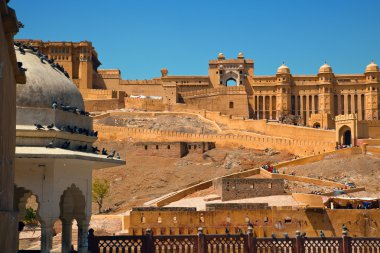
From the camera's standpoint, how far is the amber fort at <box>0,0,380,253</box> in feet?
38.7

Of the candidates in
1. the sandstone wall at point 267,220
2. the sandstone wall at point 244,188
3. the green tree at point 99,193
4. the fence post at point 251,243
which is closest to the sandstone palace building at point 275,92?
the green tree at point 99,193

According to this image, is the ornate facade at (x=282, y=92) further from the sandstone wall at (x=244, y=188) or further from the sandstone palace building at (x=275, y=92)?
the sandstone wall at (x=244, y=188)

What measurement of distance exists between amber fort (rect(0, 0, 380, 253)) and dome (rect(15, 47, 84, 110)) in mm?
28

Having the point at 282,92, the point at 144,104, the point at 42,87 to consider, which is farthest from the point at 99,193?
the point at 282,92

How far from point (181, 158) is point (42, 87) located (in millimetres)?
37759

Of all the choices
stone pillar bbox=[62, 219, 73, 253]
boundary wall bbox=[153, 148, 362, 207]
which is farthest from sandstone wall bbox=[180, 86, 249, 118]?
stone pillar bbox=[62, 219, 73, 253]

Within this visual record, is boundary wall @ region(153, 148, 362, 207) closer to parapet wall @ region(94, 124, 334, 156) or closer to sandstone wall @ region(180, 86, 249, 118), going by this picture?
parapet wall @ region(94, 124, 334, 156)

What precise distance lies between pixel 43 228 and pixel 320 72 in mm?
60319

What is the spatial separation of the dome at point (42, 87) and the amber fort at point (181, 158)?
0.09 feet

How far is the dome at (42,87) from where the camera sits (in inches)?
476

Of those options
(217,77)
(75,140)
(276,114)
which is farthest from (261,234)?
(217,77)

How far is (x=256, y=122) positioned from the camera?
59125mm

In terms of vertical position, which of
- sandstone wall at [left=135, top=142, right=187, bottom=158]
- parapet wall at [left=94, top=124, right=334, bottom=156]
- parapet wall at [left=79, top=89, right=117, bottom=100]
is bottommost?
sandstone wall at [left=135, top=142, right=187, bottom=158]

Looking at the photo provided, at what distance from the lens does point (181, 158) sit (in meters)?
49.9
